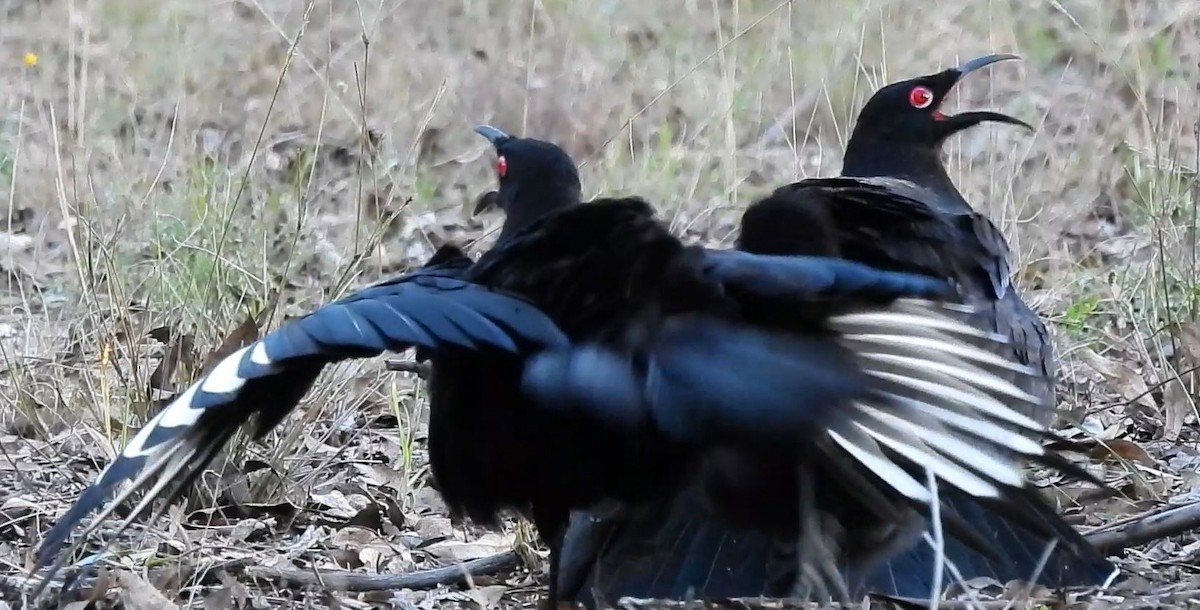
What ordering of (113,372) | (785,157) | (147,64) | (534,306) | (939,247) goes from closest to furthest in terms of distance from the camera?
(534,306)
(939,247)
(113,372)
(785,157)
(147,64)

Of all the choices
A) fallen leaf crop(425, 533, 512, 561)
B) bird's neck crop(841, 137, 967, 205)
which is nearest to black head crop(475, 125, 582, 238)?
fallen leaf crop(425, 533, 512, 561)

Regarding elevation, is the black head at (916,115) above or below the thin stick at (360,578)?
above

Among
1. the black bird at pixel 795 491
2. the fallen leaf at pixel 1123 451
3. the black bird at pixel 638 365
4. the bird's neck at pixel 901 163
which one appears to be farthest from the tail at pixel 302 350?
the bird's neck at pixel 901 163

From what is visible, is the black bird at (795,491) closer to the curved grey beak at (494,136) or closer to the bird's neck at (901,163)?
the bird's neck at (901,163)

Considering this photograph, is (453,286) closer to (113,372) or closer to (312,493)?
(312,493)

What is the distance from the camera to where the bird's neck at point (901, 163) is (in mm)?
4207

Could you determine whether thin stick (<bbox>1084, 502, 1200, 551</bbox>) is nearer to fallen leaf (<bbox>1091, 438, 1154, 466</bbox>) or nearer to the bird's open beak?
fallen leaf (<bbox>1091, 438, 1154, 466</bbox>)

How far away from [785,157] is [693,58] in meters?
1.16

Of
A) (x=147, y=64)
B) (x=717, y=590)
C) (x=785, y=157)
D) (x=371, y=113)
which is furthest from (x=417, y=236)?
(x=717, y=590)

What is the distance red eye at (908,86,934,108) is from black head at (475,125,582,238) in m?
1.26

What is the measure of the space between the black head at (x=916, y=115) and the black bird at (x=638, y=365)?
76.4 inches

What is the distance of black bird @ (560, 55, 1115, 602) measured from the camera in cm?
243

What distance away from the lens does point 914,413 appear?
210 cm

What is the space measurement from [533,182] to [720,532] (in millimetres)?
1054
